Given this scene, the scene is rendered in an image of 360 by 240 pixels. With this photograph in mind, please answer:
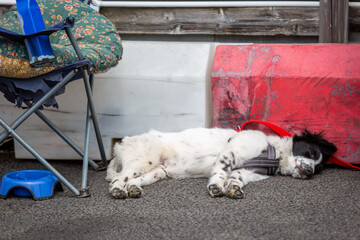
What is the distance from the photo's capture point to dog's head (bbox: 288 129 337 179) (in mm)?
3320

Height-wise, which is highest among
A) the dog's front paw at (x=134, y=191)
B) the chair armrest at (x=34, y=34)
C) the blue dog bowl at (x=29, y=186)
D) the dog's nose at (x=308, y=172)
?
the chair armrest at (x=34, y=34)

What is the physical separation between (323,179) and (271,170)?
0.36 meters

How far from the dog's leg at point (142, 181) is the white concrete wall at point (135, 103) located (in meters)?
0.51

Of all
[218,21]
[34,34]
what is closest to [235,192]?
[34,34]

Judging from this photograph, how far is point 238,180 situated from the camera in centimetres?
313

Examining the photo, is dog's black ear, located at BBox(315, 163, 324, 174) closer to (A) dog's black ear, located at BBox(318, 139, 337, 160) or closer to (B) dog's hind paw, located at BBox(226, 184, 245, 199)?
(A) dog's black ear, located at BBox(318, 139, 337, 160)

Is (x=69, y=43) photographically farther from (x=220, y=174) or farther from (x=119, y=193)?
(x=220, y=174)

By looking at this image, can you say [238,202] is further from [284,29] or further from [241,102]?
[284,29]

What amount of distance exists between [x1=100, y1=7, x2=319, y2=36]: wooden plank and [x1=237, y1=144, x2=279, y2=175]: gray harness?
5.13 ft

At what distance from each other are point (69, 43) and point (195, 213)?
4.92 feet

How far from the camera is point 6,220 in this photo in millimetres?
2543

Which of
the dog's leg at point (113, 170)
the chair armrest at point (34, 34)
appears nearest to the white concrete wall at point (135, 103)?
the dog's leg at point (113, 170)

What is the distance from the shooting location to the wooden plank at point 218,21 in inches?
177

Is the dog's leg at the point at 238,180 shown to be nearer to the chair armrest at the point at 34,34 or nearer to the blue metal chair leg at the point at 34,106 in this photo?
the blue metal chair leg at the point at 34,106
